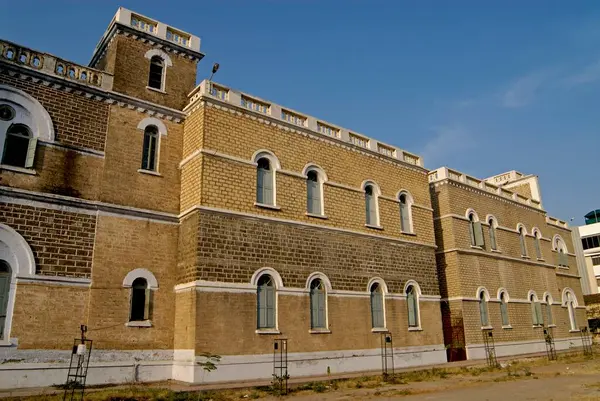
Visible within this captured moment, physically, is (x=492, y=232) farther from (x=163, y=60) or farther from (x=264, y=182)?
(x=163, y=60)

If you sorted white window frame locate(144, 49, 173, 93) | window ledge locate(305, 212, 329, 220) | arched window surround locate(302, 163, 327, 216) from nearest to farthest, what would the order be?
white window frame locate(144, 49, 173, 93)
window ledge locate(305, 212, 329, 220)
arched window surround locate(302, 163, 327, 216)

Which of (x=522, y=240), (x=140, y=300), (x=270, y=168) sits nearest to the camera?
(x=140, y=300)

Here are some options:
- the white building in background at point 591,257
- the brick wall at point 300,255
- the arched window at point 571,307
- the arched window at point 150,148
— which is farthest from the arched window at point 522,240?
the white building in background at point 591,257

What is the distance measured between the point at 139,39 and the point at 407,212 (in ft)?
42.4

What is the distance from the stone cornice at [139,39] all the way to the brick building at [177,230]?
0.23 feet

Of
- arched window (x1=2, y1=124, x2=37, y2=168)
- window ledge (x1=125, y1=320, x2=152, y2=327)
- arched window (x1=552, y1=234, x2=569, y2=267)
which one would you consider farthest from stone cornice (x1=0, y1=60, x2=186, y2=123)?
arched window (x1=552, y1=234, x2=569, y2=267)

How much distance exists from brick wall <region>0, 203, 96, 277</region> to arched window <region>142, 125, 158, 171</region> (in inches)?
102

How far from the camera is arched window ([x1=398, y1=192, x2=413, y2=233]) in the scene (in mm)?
21030

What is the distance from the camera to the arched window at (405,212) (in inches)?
828

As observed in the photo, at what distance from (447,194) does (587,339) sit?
16.0 m

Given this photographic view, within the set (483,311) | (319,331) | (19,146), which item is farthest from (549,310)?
(19,146)

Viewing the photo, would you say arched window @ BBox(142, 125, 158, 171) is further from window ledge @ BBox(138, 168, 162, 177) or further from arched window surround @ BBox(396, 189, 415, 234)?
arched window surround @ BBox(396, 189, 415, 234)

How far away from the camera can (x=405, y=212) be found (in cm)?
2131

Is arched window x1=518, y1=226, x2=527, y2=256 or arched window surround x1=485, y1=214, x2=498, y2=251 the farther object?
arched window x1=518, y1=226, x2=527, y2=256
